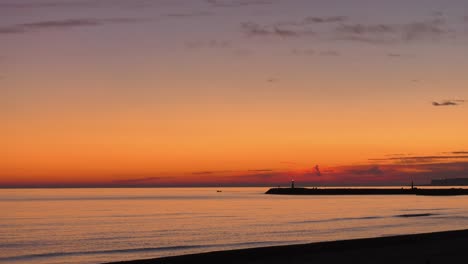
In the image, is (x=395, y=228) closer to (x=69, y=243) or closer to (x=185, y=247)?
(x=185, y=247)

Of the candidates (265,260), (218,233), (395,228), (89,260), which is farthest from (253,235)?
(265,260)

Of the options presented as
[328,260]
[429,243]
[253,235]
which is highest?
[253,235]

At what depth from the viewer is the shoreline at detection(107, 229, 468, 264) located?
30.5 metres

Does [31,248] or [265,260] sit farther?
[31,248]

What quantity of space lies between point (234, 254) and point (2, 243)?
3354 cm

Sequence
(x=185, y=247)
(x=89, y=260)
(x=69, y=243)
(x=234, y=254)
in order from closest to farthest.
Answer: (x=234, y=254) < (x=89, y=260) < (x=185, y=247) < (x=69, y=243)

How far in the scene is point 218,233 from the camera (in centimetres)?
6925

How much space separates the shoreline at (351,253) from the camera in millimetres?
30458

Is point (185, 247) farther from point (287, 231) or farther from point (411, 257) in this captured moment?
point (411, 257)

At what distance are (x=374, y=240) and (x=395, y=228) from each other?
33860mm

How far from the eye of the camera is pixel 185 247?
54.1 meters

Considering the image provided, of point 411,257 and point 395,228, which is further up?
point 395,228

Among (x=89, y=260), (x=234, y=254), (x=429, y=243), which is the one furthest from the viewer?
(x=89, y=260)

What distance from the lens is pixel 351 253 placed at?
110ft
